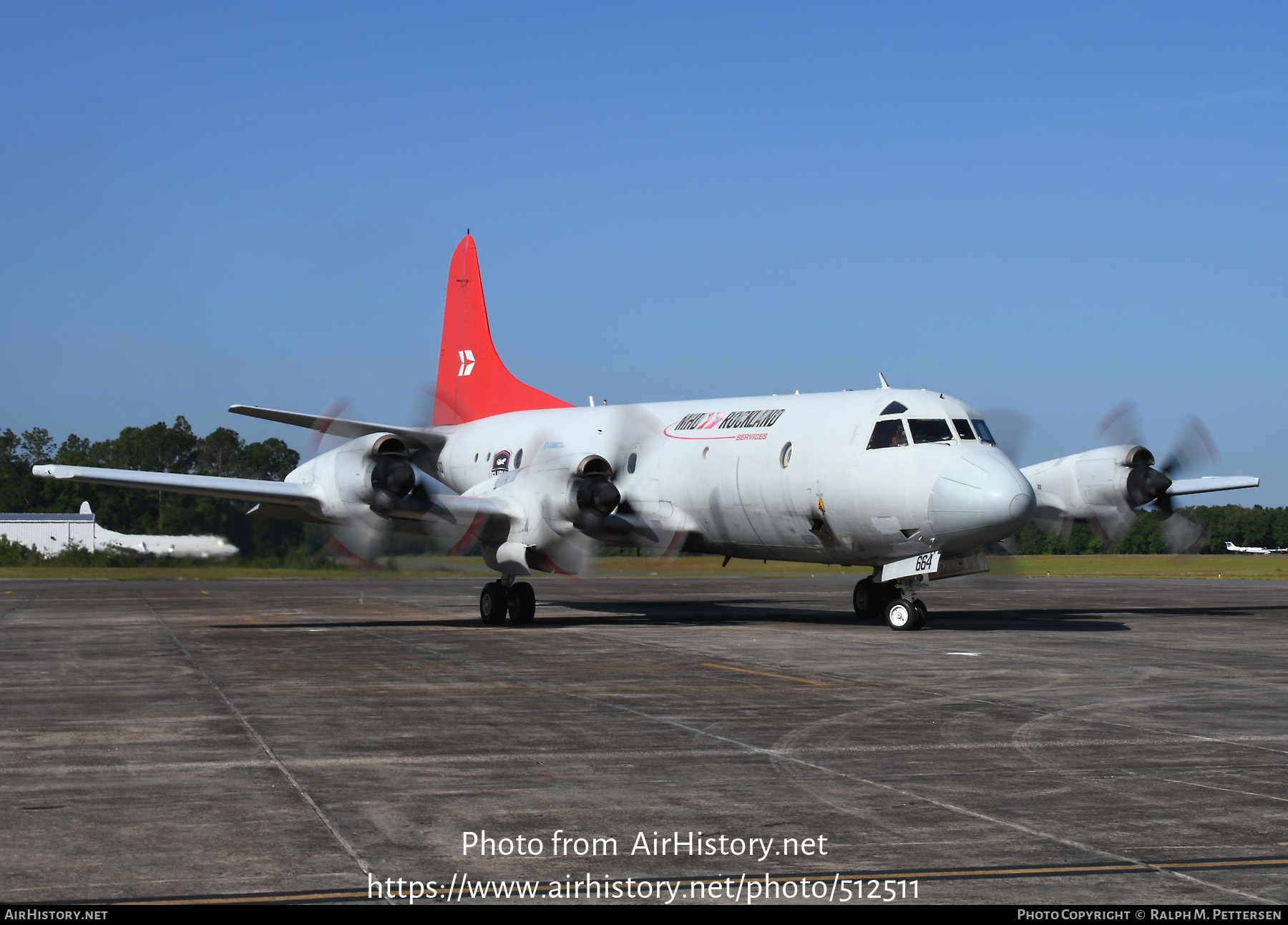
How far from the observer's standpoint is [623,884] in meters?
5.91

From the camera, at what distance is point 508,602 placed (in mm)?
24438

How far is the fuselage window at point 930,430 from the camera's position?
2069 cm

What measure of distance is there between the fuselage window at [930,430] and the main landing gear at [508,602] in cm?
807

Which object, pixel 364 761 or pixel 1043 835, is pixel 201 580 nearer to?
pixel 364 761

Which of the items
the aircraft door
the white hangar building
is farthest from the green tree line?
the aircraft door

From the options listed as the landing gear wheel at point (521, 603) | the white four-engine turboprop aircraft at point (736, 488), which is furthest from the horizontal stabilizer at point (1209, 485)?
the landing gear wheel at point (521, 603)

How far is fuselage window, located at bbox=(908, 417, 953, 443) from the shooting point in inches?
814

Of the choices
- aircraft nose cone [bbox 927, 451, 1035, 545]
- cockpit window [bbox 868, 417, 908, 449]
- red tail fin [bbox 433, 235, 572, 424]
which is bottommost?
aircraft nose cone [bbox 927, 451, 1035, 545]

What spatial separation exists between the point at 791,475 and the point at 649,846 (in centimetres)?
1576

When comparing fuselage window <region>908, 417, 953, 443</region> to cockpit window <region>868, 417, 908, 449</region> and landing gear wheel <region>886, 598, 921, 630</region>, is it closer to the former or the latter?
cockpit window <region>868, 417, 908, 449</region>

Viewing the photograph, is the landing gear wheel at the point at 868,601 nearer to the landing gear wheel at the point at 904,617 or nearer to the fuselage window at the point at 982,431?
the landing gear wheel at the point at 904,617

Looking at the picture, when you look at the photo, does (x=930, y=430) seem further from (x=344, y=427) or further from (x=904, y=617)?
(x=344, y=427)

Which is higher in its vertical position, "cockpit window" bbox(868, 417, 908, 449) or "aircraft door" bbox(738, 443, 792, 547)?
"cockpit window" bbox(868, 417, 908, 449)

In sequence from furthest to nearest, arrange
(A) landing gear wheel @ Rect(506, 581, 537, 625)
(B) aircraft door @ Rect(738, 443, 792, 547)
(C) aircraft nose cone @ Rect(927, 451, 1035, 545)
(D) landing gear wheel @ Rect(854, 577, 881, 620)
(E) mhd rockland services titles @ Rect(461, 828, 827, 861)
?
(D) landing gear wheel @ Rect(854, 577, 881, 620), (A) landing gear wheel @ Rect(506, 581, 537, 625), (B) aircraft door @ Rect(738, 443, 792, 547), (C) aircraft nose cone @ Rect(927, 451, 1035, 545), (E) mhd rockland services titles @ Rect(461, 828, 827, 861)
